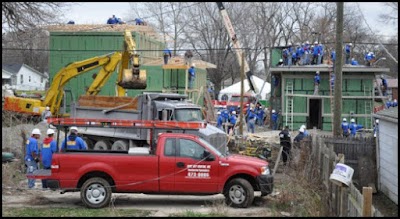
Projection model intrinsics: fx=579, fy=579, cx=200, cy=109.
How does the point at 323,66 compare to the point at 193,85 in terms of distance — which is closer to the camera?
the point at 323,66

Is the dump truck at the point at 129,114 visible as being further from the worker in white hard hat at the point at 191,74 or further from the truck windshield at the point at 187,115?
the worker in white hard hat at the point at 191,74

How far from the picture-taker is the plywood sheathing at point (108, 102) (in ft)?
75.4

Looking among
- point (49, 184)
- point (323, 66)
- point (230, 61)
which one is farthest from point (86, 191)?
point (230, 61)

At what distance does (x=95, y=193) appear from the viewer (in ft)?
43.7

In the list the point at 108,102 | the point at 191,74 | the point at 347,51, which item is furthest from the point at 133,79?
the point at 347,51

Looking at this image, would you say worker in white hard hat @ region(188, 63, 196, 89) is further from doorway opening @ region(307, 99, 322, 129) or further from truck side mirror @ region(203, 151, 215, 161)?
truck side mirror @ region(203, 151, 215, 161)

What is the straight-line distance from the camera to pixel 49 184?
13.5 m

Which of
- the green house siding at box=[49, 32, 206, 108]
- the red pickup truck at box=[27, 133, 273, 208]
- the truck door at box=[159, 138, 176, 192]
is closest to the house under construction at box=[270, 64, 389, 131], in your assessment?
the green house siding at box=[49, 32, 206, 108]

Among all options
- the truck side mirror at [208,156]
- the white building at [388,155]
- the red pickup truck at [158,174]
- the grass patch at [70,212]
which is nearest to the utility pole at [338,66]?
the white building at [388,155]

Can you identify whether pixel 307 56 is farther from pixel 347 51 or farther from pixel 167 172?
pixel 167 172

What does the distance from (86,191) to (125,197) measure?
1903 mm

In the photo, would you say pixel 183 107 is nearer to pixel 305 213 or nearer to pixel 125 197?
pixel 125 197

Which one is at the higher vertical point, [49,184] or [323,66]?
[323,66]

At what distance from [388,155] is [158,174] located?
735 cm
